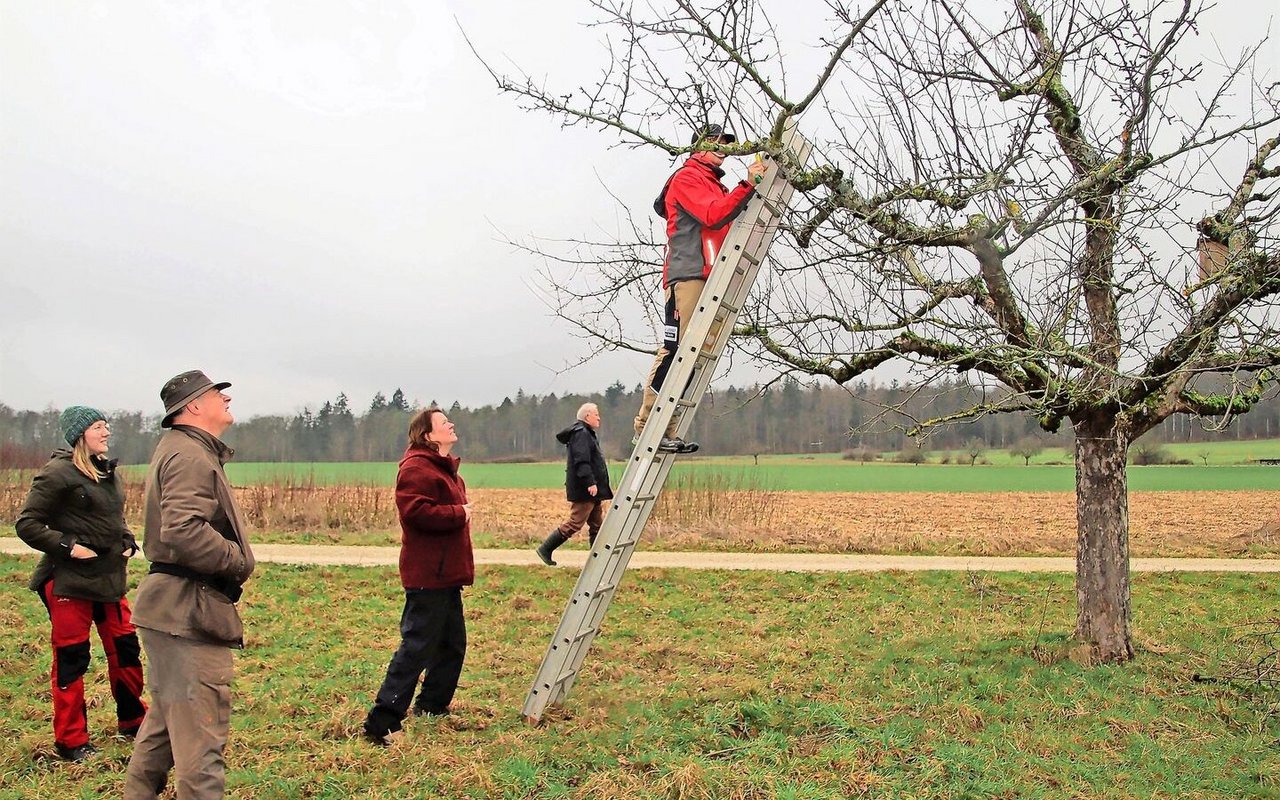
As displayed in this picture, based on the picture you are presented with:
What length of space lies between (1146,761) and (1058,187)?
350 cm

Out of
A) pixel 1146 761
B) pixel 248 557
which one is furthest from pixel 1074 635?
pixel 248 557

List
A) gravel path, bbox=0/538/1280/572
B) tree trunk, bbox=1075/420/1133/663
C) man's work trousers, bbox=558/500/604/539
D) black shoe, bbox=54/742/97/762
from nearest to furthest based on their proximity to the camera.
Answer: black shoe, bbox=54/742/97/762 < tree trunk, bbox=1075/420/1133/663 < man's work trousers, bbox=558/500/604/539 < gravel path, bbox=0/538/1280/572

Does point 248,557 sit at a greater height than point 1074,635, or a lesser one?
greater

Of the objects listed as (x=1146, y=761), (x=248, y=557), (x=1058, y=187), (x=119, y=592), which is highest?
(x=1058, y=187)

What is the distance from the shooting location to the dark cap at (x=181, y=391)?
414cm

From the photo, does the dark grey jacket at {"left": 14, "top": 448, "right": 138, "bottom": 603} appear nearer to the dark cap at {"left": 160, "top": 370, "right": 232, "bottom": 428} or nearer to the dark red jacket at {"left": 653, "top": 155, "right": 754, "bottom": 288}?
the dark cap at {"left": 160, "top": 370, "right": 232, "bottom": 428}

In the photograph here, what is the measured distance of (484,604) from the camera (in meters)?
10.4

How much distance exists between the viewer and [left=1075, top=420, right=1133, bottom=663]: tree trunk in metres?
7.50

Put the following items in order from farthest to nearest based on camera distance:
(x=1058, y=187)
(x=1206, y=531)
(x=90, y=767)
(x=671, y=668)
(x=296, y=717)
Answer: (x=1206, y=531), (x=671, y=668), (x=296, y=717), (x=1058, y=187), (x=90, y=767)

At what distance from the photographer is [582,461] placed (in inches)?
416

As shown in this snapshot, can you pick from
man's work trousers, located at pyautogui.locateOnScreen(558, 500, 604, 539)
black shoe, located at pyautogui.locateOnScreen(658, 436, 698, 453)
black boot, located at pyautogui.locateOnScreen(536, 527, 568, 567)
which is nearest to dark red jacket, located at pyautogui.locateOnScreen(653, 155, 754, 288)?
black shoe, located at pyautogui.locateOnScreen(658, 436, 698, 453)

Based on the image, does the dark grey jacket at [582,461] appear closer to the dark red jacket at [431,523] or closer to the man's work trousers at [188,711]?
the dark red jacket at [431,523]

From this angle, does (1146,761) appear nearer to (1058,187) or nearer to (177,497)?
(1058,187)

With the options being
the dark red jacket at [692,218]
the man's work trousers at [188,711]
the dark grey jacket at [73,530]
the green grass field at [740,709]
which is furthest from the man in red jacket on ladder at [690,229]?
the dark grey jacket at [73,530]
